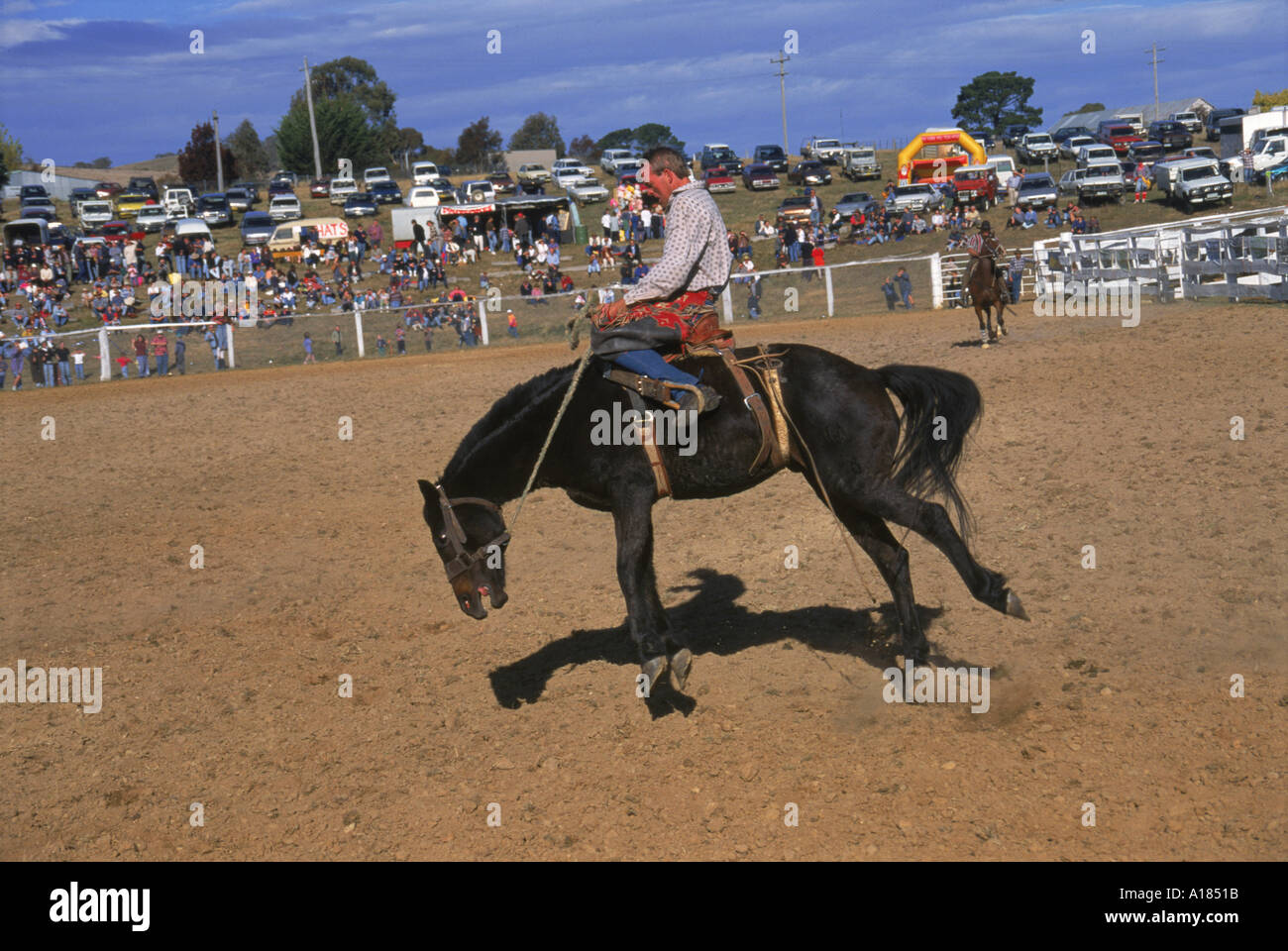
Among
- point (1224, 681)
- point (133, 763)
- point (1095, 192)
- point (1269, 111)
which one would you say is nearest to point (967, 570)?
point (1224, 681)

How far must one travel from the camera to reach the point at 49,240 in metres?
43.2

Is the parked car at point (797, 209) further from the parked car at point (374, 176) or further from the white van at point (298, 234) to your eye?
the parked car at point (374, 176)

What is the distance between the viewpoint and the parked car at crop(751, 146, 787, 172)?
2348 inches

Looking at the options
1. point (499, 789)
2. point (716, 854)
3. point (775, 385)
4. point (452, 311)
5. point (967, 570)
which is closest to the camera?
point (716, 854)

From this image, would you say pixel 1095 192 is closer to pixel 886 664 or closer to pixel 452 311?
pixel 452 311

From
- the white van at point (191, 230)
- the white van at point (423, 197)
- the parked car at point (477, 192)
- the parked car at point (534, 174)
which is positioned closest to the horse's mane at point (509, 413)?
the white van at point (191, 230)

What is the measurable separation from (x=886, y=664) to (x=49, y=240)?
45809 mm

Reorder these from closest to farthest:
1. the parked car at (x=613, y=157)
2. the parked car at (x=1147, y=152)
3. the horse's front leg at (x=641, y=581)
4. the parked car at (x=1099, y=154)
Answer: the horse's front leg at (x=641, y=581), the parked car at (x=1099, y=154), the parked car at (x=1147, y=152), the parked car at (x=613, y=157)

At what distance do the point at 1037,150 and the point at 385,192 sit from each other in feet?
110

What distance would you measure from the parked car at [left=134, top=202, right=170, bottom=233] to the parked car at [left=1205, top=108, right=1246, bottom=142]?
178ft

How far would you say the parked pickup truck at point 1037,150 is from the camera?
55125 millimetres

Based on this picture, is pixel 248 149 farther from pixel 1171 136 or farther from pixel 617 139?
pixel 1171 136

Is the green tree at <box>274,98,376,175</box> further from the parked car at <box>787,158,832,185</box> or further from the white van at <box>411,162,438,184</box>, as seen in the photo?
the parked car at <box>787,158,832,185</box>

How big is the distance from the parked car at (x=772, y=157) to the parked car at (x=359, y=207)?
21572 millimetres
